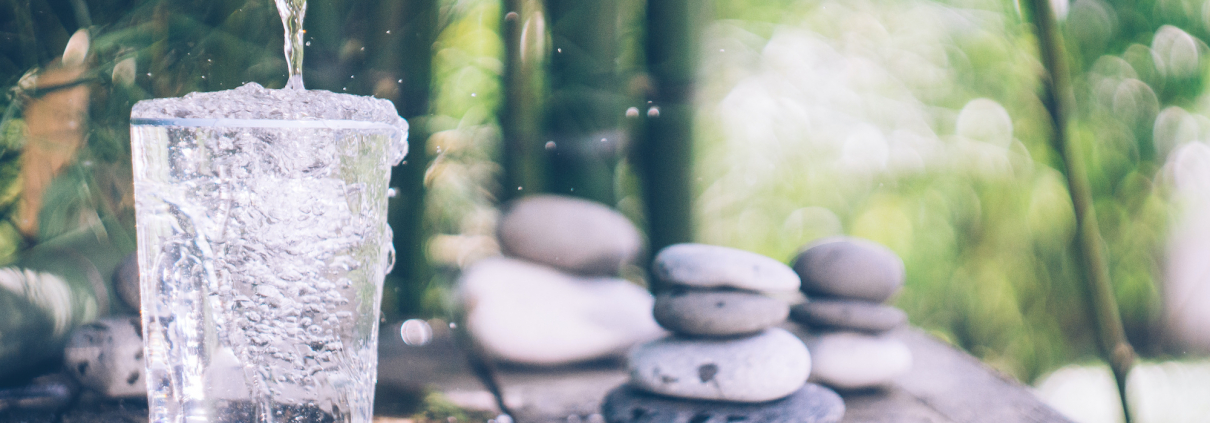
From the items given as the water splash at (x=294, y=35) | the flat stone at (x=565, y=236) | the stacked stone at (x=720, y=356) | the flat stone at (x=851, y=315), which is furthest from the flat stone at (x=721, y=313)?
the water splash at (x=294, y=35)

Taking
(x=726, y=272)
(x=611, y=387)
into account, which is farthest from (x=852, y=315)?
(x=611, y=387)

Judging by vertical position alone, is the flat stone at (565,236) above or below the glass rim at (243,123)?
below

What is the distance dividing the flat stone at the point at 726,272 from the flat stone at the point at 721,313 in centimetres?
1

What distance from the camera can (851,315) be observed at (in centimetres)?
87

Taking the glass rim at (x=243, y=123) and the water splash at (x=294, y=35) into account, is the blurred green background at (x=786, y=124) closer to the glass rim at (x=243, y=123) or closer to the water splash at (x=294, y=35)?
the water splash at (x=294, y=35)

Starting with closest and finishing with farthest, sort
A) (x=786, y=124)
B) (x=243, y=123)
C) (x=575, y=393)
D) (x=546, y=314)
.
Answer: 1. (x=243, y=123)
2. (x=575, y=393)
3. (x=546, y=314)
4. (x=786, y=124)

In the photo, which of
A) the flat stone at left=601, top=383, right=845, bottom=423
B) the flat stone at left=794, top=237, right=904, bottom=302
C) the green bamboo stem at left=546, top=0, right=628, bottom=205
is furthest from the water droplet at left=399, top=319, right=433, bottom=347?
the flat stone at left=794, top=237, right=904, bottom=302

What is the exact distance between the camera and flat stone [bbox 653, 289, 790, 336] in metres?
0.76

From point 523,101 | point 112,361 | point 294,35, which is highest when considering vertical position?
point 294,35

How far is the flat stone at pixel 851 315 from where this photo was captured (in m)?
0.86

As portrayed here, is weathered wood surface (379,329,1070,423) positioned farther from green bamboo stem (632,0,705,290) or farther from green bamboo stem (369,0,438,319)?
green bamboo stem (632,0,705,290)

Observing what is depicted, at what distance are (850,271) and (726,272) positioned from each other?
0.18 m

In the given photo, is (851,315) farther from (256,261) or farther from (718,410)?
(256,261)

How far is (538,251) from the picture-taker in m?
0.99
